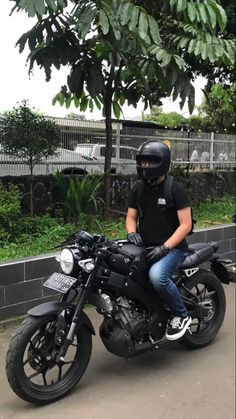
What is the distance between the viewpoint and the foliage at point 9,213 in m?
5.65

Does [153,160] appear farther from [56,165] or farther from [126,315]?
[56,165]

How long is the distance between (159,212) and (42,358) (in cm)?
137

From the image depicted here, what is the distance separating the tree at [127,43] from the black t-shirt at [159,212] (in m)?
1.69

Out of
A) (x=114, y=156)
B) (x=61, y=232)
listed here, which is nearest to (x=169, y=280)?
(x=61, y=232)

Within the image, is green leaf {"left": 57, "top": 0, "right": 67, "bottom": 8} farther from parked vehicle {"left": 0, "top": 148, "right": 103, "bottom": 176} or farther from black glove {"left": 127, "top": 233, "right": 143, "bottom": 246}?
parked vehicle {"left": 0, "top": 148, "right": 103, "bottom": 176}

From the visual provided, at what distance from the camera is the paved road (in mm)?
3275

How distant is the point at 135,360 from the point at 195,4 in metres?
3.72

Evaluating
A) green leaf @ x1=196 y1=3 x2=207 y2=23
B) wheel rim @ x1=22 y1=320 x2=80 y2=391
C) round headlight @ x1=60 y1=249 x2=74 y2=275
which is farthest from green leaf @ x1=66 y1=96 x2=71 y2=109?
wheel rim @ x1=22 y1=320 x2=80 y2=391

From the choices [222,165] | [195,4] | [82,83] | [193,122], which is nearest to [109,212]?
[82,83]

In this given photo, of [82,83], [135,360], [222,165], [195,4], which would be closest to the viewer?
[135,360]

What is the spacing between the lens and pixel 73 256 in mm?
3365

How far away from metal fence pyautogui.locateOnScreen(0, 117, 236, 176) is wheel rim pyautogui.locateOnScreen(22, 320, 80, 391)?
3.67 m

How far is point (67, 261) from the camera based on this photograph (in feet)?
11.1

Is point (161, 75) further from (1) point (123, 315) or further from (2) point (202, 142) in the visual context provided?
(2) point (202, 142)
